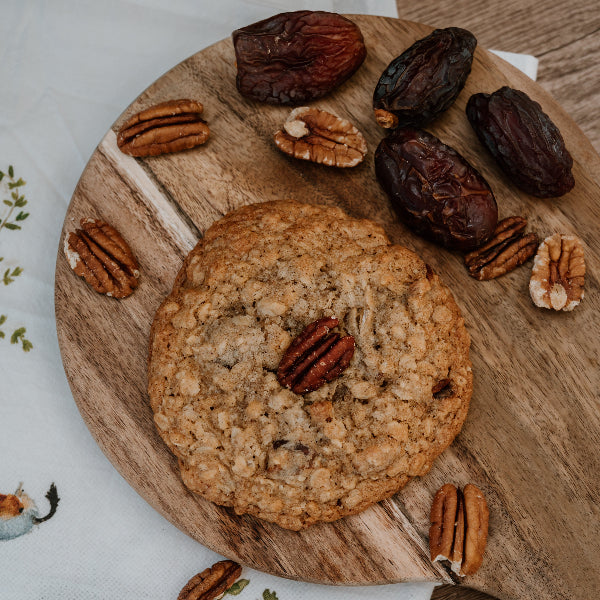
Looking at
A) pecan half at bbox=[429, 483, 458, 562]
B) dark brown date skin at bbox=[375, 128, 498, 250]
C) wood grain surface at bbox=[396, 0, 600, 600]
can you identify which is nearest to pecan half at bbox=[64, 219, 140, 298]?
dark brown date skin at bbox=[375, 128, 498, 250]

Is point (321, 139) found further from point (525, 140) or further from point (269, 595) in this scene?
point (269, 595)

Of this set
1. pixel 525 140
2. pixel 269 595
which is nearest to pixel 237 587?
pixel 269 595

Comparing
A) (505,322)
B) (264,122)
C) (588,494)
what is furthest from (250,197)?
(588,494)

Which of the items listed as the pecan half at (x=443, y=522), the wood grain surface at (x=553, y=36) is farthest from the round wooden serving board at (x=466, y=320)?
the wood grain surface at (x=553, y=36)

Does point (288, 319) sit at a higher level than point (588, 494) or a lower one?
higher

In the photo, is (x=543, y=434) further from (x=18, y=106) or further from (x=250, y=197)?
(x=18, y=106)

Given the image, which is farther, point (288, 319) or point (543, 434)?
point (543, 434)

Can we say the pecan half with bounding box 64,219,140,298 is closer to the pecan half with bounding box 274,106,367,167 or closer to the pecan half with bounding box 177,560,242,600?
the pecan half with bounding box 274,106,367,167
